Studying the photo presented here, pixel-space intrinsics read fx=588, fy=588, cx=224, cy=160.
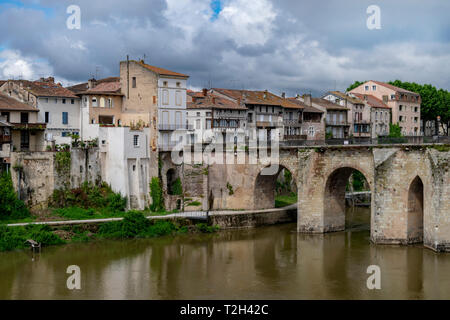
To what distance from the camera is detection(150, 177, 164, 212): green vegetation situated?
46.9 meters

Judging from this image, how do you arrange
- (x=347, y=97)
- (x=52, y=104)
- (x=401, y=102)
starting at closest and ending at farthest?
(x=52, y=104) → (x=347, y=97) → (x=401, y=102)

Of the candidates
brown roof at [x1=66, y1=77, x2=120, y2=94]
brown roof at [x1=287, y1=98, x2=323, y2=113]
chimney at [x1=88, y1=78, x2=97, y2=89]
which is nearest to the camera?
chimney at [x1=88, y1=78, x2=97, y2=89]

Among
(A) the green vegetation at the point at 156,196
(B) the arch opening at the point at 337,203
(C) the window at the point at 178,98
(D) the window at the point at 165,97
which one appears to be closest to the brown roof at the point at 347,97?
(B) the arch opening at the point at 337,203

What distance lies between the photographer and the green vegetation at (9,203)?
134 feet

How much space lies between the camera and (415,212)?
39562 millimetres

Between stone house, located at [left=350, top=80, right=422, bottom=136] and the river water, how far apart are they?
41.4 metres

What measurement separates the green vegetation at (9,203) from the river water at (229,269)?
5.24m

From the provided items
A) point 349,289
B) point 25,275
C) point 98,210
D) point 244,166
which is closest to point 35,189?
point 98,210

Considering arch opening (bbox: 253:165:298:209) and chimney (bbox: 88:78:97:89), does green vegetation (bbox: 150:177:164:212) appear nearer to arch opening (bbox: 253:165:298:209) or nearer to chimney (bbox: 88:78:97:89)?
arch opening (bbox: 253:165:298:209)

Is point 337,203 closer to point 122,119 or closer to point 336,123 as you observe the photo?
point 122,119

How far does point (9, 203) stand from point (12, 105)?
29.6 ft

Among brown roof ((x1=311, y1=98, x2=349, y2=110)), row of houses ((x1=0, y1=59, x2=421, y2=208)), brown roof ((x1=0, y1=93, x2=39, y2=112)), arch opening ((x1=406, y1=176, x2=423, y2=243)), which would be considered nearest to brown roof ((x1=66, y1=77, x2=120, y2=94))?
row of houses ((x1=0, y1=59, x2=421, y2=208))

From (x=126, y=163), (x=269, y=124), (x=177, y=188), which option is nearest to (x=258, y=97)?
(x=269, y=124)

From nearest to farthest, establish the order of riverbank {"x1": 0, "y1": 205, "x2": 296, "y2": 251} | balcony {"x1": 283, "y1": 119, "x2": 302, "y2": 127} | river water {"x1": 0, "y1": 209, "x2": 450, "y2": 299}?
river water {"x1": 0, "y1": 209, "x2": 450, "y2": 299}
riverbank {"x1": 0, "y1": 205, "x2": 296, "y2": 251}
balcony {"x1": 283, "y1": 119, "x2": 302, "y2": 127}
